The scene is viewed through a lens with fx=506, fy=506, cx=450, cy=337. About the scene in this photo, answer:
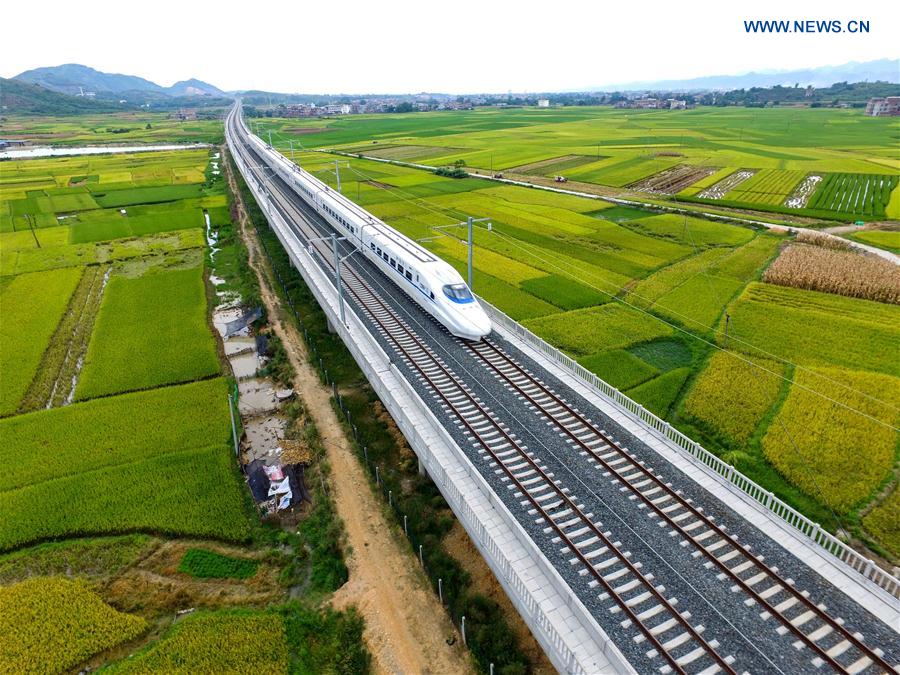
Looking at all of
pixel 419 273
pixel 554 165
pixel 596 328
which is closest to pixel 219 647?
pixel 419 273

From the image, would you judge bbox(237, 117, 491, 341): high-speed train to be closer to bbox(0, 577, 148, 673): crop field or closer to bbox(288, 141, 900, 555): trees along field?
bbox(288, 141, 900, 555): trees along field

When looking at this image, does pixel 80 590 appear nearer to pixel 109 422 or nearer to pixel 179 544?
pixel 179 544

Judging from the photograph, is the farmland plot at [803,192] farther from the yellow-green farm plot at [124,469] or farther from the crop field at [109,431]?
the yellow-green farm plot at [124,469]

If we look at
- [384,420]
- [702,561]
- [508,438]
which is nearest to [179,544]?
[384,420]

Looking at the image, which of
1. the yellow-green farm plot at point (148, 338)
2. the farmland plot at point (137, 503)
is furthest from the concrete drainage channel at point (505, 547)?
the yellow-green farm plot at point (148, 338)

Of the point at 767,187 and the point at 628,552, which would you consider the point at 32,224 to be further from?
the point at 767,187

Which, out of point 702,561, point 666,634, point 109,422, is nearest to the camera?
point 666,634

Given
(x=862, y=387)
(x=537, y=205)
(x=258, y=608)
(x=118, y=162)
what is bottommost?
(x=258, y=608)

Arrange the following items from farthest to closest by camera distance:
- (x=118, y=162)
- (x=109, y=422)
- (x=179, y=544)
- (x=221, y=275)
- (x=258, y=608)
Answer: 1. (x=118, y=162)
2. (x=221, y=275)
3. (x=109, y=422)
4. (x=179, y=544)
5. (x=258, y=608)
